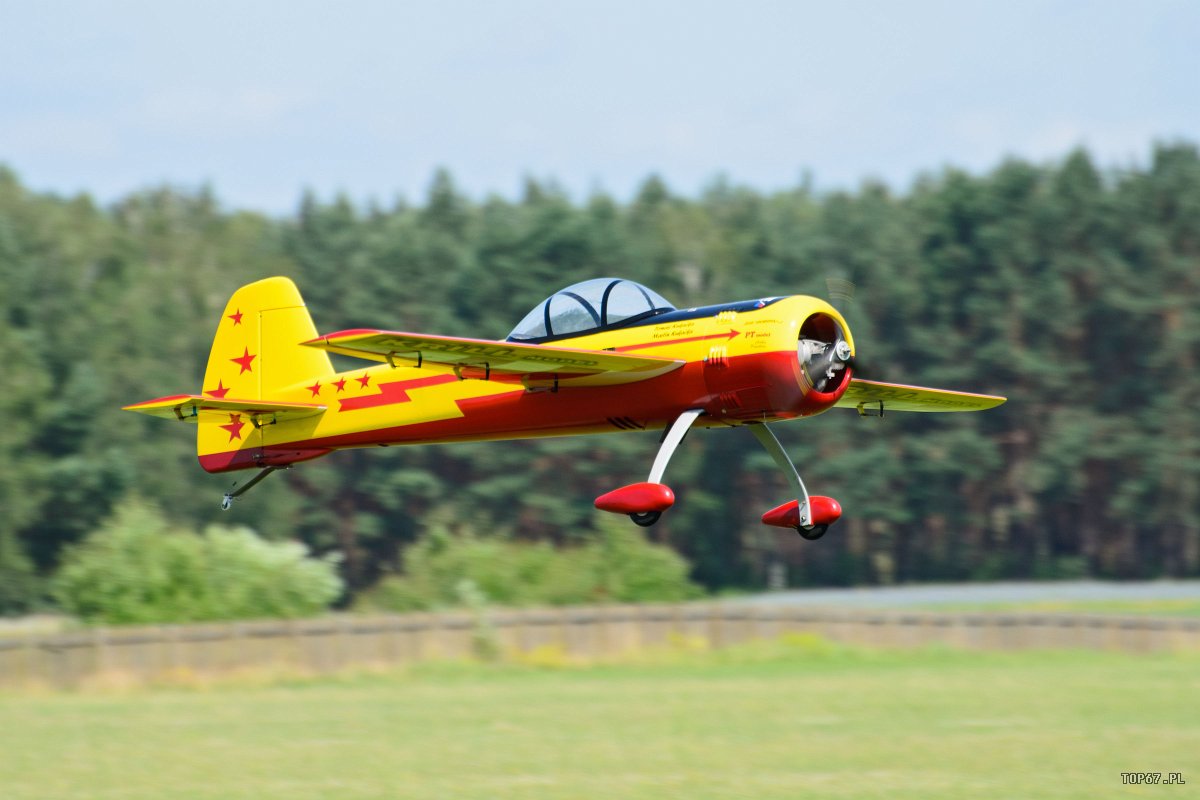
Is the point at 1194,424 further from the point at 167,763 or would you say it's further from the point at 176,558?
the point at 167,763

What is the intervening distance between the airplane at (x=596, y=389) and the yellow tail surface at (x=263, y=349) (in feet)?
1.73

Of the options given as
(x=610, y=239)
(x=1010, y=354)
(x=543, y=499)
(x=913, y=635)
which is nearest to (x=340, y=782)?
(x=913, y=635)

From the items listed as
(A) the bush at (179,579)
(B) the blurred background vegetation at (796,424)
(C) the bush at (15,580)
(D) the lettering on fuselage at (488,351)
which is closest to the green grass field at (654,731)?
(A) the bush at (179,579)

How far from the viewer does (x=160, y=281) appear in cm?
8219

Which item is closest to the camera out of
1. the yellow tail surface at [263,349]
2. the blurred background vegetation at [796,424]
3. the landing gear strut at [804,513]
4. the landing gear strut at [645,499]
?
the landing gear strut at [645,499]

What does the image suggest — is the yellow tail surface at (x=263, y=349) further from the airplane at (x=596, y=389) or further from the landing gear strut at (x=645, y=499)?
the landing gear strut at (x=645, y=499)

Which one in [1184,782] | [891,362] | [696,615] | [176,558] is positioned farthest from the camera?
[891,362]

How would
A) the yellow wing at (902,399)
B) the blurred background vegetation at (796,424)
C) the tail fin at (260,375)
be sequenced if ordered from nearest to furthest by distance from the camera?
the yellow wing at (902,399), the tail fin at (260,375), the blurred background vegetation at (796,424)

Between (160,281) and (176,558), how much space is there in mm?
35723

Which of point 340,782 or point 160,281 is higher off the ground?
point 160,281

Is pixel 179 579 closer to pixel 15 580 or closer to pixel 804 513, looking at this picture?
pixel 15 580

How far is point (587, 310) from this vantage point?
11.1 metres

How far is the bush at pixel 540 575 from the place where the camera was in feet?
186

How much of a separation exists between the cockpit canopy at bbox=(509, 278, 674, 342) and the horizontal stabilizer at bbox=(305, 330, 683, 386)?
452 millimetres
